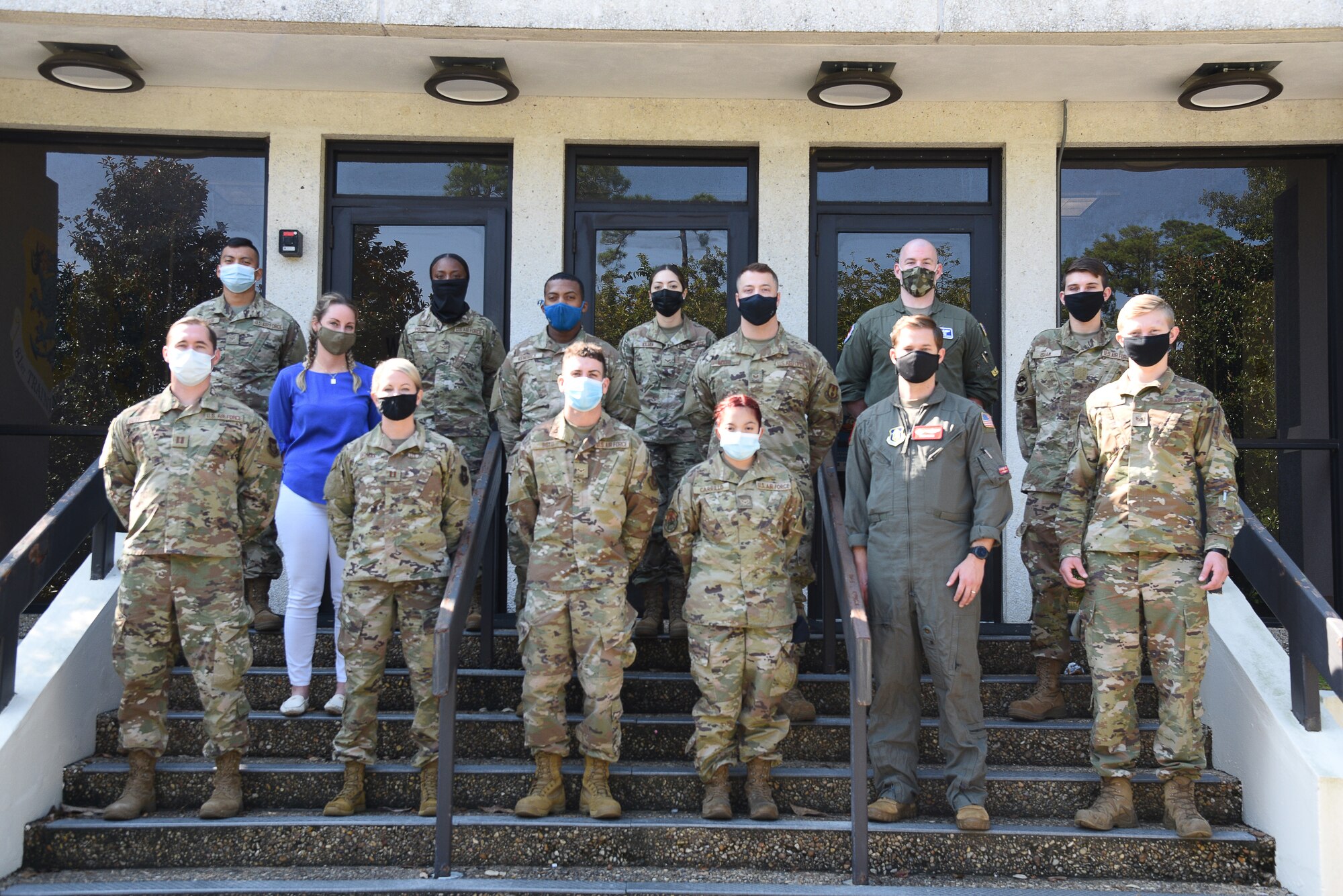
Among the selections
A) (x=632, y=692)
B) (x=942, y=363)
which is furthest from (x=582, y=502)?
(x=942, y=363)

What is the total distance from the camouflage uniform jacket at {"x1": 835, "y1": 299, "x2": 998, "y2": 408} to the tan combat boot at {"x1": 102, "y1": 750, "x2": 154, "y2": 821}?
142 inches

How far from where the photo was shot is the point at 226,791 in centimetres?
464

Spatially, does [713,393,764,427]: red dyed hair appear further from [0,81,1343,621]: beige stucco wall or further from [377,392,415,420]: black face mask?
[0,81,1343,621]: beige stucco wall

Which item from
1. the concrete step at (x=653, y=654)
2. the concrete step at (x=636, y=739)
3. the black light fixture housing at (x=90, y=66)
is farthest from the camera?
the black light fixture housing at (x=90, y=66)

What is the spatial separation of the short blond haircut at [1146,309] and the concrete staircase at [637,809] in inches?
70.9

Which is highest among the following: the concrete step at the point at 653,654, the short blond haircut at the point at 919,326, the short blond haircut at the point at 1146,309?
the short blond haircut at the point at 1146,309

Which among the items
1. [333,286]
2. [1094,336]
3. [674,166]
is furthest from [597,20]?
[1094,336]

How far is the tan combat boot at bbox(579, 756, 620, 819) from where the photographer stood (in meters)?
4.52

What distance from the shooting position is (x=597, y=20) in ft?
18.8

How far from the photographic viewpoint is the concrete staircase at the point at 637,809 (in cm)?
441

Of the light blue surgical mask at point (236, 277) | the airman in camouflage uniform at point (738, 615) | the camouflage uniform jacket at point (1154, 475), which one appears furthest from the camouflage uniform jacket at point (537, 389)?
the camouflage uniform jacket at point (1154, 475)

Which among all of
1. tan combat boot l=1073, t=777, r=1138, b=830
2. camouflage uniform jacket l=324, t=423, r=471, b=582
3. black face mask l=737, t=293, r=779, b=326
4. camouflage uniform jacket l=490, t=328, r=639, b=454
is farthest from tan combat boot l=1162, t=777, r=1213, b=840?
camouflage uniform jacket l=324, t=423, r=471, b=582

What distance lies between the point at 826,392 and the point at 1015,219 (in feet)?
7.89

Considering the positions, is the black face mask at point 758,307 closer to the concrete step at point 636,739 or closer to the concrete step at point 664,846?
the concrete step at point 636,739
